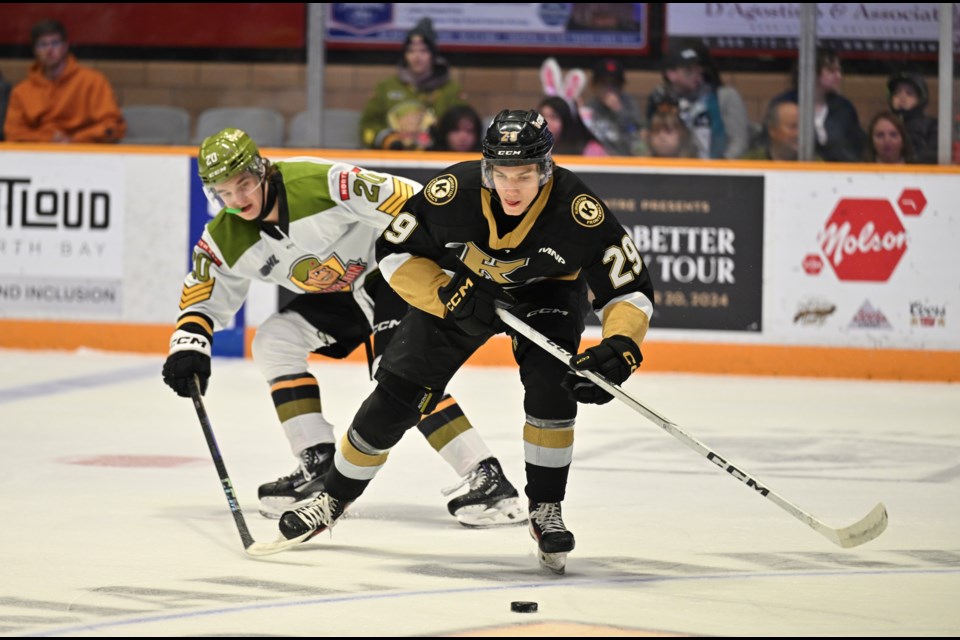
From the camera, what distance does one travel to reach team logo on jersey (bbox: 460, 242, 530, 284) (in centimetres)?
391

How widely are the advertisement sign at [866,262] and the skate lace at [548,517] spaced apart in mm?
4399

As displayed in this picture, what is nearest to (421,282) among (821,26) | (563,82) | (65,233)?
(563,82)

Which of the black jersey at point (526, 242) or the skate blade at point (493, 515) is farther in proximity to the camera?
the skate blade at point (493, 515)

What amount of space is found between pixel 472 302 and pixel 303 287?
107cm

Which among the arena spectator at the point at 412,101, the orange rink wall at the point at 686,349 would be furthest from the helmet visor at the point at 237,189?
the arena spectator at the point at 412,101

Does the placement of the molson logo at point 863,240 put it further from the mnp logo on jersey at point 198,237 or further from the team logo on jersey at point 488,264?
the team logo on jersey at point 488,264

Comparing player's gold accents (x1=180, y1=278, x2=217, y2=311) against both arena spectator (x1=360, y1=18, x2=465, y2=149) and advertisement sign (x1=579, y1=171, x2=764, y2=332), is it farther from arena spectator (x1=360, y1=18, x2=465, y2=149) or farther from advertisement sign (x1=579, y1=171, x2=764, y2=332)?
arena spectator (x1=360, y1=18, x2=465, y2=149)

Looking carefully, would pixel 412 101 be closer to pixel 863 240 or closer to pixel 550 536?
pixel 863 240

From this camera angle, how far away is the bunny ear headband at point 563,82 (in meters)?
8.44

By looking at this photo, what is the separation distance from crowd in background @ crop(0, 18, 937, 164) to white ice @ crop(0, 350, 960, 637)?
153cm

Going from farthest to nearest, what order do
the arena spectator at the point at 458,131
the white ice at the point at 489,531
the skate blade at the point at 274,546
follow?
the arena spectator at the point at 458,131, the skate blade at the point at 274,546, the white ice at the point at 489,531

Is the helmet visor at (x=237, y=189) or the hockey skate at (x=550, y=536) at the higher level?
the helmet visor at (x=237, y=189)

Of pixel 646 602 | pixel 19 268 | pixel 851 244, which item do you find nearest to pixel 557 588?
pixel 646 602

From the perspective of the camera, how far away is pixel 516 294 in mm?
4043
